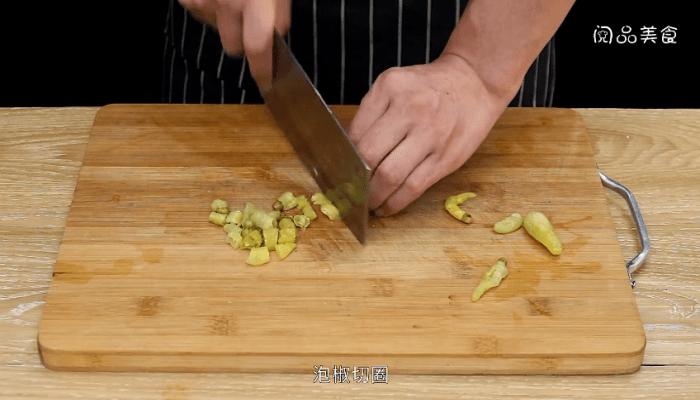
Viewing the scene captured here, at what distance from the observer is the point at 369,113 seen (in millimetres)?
1310

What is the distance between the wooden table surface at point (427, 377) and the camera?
1.12 meters

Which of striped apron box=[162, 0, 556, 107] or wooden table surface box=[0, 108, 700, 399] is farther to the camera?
striped apron box=[162, 0, 556, 107]

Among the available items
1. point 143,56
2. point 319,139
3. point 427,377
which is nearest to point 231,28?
point 319,139

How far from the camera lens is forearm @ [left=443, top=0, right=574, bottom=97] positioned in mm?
1305

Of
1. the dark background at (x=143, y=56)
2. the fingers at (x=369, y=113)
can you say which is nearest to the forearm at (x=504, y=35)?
the fingers at (x=369, y=113)

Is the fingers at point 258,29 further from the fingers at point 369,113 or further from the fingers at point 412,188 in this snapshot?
the fingers at point 412,188

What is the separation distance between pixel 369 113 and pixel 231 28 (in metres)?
0.23

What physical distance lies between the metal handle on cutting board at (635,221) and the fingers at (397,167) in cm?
29

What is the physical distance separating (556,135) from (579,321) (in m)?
0.39

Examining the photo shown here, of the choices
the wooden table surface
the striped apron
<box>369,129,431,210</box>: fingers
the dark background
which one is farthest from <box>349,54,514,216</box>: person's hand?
the dark background

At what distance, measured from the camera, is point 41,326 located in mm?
1144

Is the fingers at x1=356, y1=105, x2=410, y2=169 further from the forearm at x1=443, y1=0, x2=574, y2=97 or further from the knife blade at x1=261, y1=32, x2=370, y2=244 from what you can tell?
the forearm at x1=443, y1=0, x2=574, y2=97

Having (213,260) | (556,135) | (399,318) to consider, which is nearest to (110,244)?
(213,260)

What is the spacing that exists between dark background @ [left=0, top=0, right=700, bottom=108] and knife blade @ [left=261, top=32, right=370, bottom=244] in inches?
38.4
